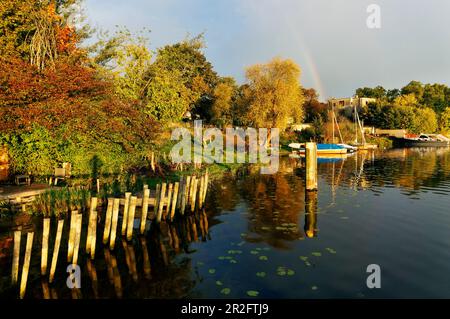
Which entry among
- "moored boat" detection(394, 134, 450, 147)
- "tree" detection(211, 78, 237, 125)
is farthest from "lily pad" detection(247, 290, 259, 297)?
"moored boat" detection(394, 134, 450, 147)

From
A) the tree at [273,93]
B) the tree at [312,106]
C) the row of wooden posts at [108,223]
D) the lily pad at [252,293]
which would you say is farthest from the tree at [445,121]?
the lily pad at [252,293]

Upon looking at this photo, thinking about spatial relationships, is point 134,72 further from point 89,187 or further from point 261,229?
point 261,229

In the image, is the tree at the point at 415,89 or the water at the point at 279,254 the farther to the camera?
the tree at the point at 415,89

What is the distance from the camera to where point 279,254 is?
12.8 meters

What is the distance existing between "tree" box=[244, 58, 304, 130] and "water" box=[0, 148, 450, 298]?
3487 centimetres

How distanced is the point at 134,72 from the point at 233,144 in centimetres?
3032

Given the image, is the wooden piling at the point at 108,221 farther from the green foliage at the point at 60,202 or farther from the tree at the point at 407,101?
the tree at the point at 407,101

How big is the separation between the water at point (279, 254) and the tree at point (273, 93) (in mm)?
34873

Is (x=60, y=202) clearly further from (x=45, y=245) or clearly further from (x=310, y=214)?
(x=310, y=214)

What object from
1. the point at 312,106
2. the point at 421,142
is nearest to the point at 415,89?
the point at 421,142

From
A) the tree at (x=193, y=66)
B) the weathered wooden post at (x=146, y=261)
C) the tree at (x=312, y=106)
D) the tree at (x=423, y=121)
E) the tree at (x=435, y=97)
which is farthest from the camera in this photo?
the tree at (x=435, y=97)

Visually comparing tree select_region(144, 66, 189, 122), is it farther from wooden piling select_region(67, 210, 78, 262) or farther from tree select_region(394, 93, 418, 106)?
tree select_region(394, 93, 418, 106)

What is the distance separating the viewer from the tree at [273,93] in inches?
2205
